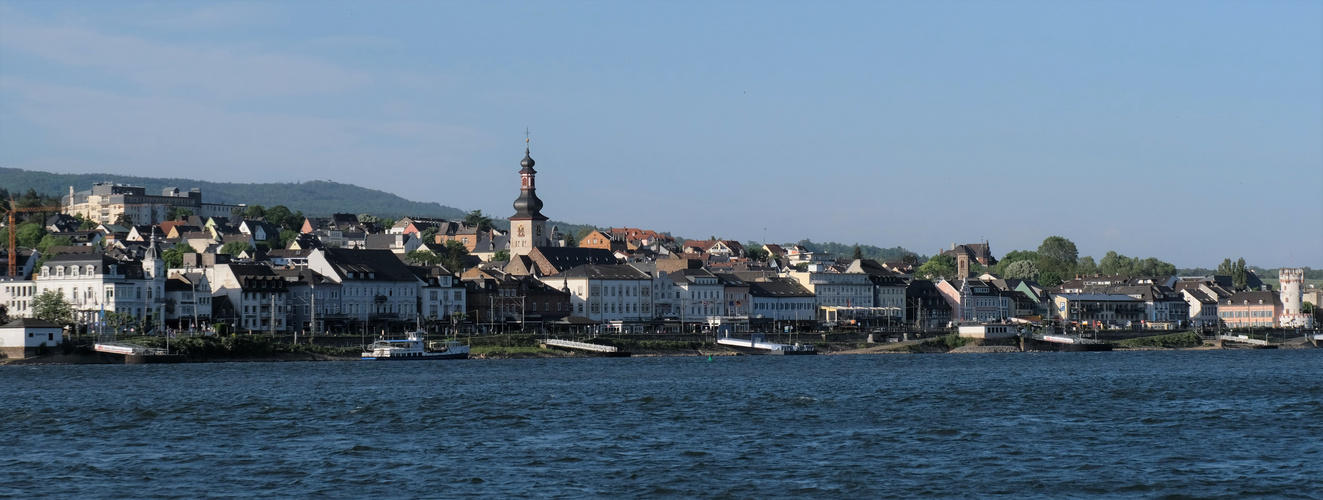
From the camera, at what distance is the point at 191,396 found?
204 feet

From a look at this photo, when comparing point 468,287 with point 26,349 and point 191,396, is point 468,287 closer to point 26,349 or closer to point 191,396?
point 26,349

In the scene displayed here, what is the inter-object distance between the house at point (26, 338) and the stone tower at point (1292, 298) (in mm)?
143442

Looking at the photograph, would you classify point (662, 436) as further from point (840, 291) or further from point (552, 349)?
point (840, 291)

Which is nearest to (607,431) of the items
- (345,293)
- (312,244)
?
(345,293)

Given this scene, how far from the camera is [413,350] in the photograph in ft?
344

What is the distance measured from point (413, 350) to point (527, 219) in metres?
68.1

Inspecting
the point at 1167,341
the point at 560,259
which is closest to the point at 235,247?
the point at 560,259

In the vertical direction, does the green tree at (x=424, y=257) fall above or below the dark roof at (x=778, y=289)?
above

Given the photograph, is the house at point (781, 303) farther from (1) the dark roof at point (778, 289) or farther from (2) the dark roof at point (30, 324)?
(2) the dark roof at point (30, 324)

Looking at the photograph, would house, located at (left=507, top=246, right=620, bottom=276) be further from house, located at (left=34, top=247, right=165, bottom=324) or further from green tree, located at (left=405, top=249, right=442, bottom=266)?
house, located at (left=34, top=247, right=165, bottom=324)

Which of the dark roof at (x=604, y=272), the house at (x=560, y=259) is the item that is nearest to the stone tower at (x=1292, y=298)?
the house at (x=560, y=259)

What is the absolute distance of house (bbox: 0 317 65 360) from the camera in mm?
90312

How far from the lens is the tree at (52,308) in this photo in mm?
102875

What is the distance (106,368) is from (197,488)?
2265 inches
